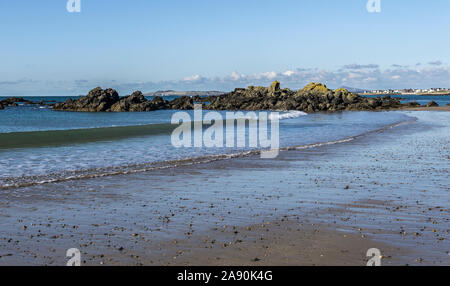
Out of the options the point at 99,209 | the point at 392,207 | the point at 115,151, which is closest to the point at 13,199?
the point at 99,209

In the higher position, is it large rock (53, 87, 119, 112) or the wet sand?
large rock (53, 87, 119, 112)

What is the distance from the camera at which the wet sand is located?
6820mm

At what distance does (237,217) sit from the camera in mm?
9023

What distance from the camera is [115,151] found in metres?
21.2

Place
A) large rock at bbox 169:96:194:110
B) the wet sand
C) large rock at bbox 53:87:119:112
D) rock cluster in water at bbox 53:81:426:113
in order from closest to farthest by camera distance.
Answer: the wet sand < rock cluster in water at bbox 53:81:426:113 < large rock at bbox 53:87:119:112 < large rock at bbox 169:96:194:110

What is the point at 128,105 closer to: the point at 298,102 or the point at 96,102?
the point at 96,102

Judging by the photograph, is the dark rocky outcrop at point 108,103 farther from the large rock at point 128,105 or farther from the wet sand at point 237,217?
Result: the wet sand at point 237,217

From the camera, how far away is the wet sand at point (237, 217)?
6.82 m

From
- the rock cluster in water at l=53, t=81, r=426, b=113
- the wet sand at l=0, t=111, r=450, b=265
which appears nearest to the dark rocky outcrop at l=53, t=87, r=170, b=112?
the rock cluster in water at l=53, t=81, r=426, b=113

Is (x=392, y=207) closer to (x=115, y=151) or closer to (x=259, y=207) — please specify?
(x=259, y=207)

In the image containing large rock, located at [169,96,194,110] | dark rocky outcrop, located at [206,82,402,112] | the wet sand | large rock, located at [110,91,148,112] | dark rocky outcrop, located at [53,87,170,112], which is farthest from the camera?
large rock, located at [169,96,194,110]

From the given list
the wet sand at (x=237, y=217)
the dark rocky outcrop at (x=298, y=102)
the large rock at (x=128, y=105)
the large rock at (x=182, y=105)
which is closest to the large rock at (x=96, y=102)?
the large rock at (x=128, y=105)

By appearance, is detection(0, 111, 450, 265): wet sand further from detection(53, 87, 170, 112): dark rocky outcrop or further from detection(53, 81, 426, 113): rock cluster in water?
detection(53, 87, 170, 112): dark rocky outcrop
